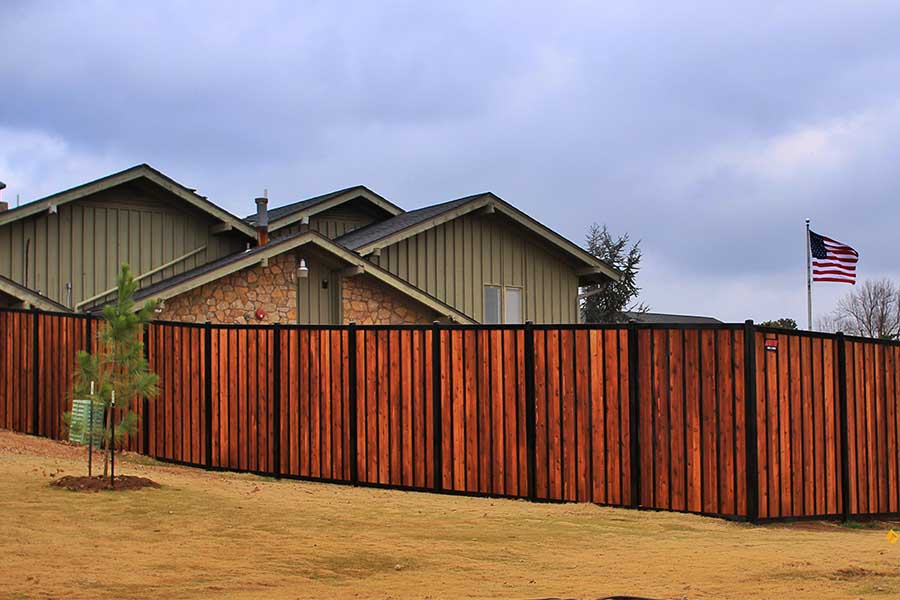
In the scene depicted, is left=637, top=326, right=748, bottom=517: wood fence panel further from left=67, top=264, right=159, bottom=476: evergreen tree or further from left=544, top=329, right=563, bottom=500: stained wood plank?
left=67, top=264, right=159, bottom=476: evergreen tree

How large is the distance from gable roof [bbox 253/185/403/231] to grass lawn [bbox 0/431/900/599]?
15.5 meters

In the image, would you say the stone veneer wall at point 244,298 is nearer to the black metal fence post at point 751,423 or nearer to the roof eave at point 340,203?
the roof eave at point 340,203

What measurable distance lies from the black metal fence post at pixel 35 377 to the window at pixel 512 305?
490 inches

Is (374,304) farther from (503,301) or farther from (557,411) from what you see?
(557,411)

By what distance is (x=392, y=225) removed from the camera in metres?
26.8

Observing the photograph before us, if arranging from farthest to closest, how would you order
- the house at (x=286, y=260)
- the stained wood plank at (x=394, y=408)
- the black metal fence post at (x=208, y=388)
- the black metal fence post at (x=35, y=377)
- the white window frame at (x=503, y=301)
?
1. the white window frame at (x=503, y=301)
2. the house at (x=286, y=260)
3. the black metal fence post at (x=35, y=377)
4. the black metal fence post at (x=208, y=388)
5. the stained wood plank at (x=394, y=408)

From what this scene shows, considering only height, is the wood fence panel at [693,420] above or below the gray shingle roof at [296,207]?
below

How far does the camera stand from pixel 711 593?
762 cm

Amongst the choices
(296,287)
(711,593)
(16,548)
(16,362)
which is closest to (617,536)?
(711,593)

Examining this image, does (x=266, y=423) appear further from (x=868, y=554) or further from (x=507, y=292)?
(x=507, y=292)

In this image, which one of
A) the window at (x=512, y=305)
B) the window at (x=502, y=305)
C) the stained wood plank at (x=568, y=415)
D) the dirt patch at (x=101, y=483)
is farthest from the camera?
the window at (x=512, y=305)

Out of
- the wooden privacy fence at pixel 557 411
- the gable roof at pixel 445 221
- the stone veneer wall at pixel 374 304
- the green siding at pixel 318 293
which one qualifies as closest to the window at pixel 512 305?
the gable roof at pixel 445 221

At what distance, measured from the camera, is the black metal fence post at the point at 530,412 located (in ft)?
42.2

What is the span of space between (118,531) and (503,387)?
16.2 ft
